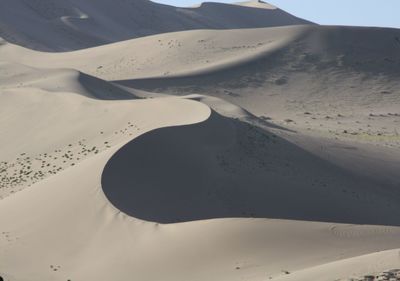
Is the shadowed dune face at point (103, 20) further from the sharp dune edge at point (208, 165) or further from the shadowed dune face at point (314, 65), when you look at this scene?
the shadowed dune face at point (314, 65)

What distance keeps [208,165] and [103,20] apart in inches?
2935

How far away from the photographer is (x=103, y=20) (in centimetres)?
9781

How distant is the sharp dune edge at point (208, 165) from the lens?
1702 cm

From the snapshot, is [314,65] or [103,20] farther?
[103,20]

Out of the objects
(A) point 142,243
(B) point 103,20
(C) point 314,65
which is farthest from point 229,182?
(B) point 103,20

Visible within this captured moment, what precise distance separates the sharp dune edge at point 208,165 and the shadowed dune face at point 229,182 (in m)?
0.05

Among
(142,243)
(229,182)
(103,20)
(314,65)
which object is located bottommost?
(103,20)

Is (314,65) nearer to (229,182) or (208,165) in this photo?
(208,165)

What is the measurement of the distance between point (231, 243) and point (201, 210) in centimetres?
517

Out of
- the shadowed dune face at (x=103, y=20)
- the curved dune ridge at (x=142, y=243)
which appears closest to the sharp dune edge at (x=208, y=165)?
the curved dune ridge at (x=142, y=243)

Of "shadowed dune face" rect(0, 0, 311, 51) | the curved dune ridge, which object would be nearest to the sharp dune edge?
the curved dune ridge

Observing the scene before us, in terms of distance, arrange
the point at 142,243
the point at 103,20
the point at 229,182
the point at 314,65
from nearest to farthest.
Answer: the point at 142,243, the point at 229,182, the point at 314,65, the point at 103,20

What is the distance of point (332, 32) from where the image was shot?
60.6m

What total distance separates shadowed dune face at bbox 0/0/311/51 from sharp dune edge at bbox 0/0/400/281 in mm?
21033
